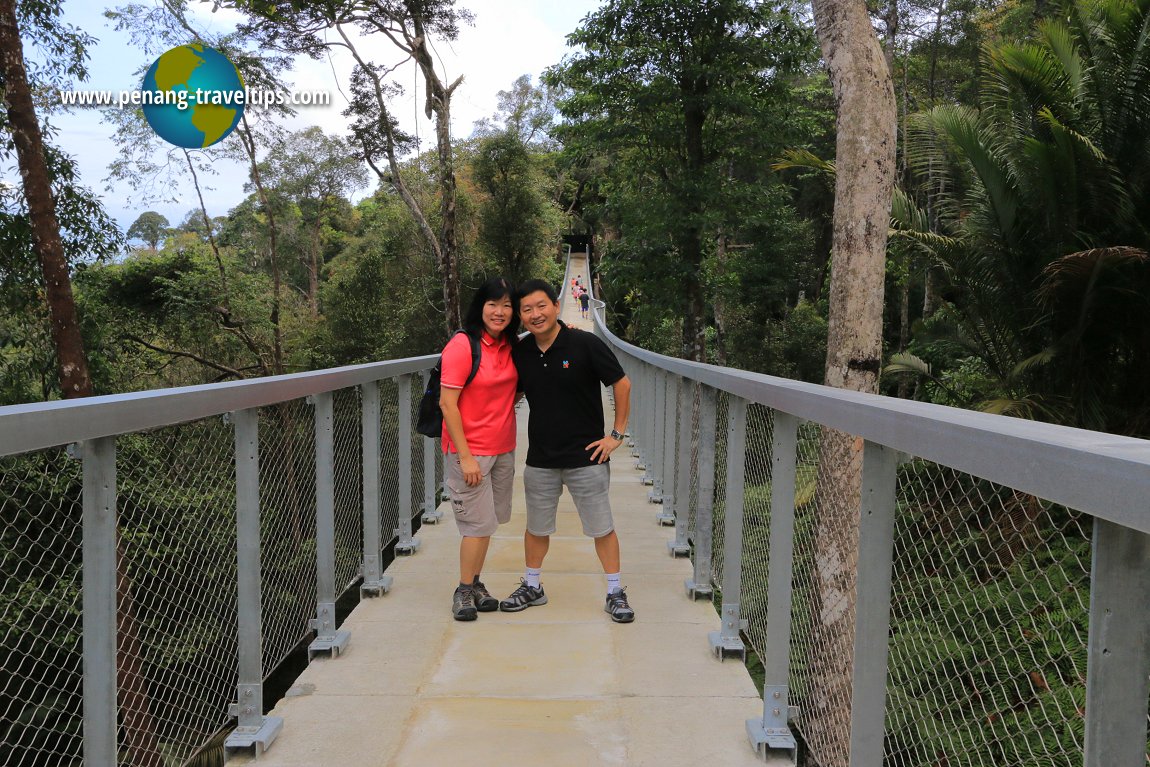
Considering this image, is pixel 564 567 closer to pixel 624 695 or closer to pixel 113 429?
pixel 624 695

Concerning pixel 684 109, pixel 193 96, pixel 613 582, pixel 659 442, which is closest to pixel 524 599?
pixel 613 582

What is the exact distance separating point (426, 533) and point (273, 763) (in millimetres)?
3004

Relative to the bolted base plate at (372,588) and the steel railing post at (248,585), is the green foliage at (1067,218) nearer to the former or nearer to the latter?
the bolted base plate at (372,588)

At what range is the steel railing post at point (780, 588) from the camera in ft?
8.76

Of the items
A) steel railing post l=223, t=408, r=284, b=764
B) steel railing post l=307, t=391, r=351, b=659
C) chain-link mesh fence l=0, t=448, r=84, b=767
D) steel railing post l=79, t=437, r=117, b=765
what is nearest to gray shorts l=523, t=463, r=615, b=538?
steel railing post l=307, t=391, r=351, b=659

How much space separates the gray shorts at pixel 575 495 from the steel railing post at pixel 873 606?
2074 millimetres

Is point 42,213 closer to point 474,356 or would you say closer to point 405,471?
point 405,471

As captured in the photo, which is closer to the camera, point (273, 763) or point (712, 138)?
point (273, 763)

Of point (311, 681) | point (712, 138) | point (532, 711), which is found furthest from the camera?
point (712, 138)

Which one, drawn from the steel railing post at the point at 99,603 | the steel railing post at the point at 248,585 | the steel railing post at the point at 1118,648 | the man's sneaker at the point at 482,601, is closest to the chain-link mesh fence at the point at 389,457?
the man's sneaker at the point at 482,601

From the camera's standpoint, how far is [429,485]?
6117mm

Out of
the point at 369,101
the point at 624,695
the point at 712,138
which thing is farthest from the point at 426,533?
the point at 369,101

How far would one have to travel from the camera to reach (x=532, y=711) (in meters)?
3.06

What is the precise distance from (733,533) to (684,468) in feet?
5.39
